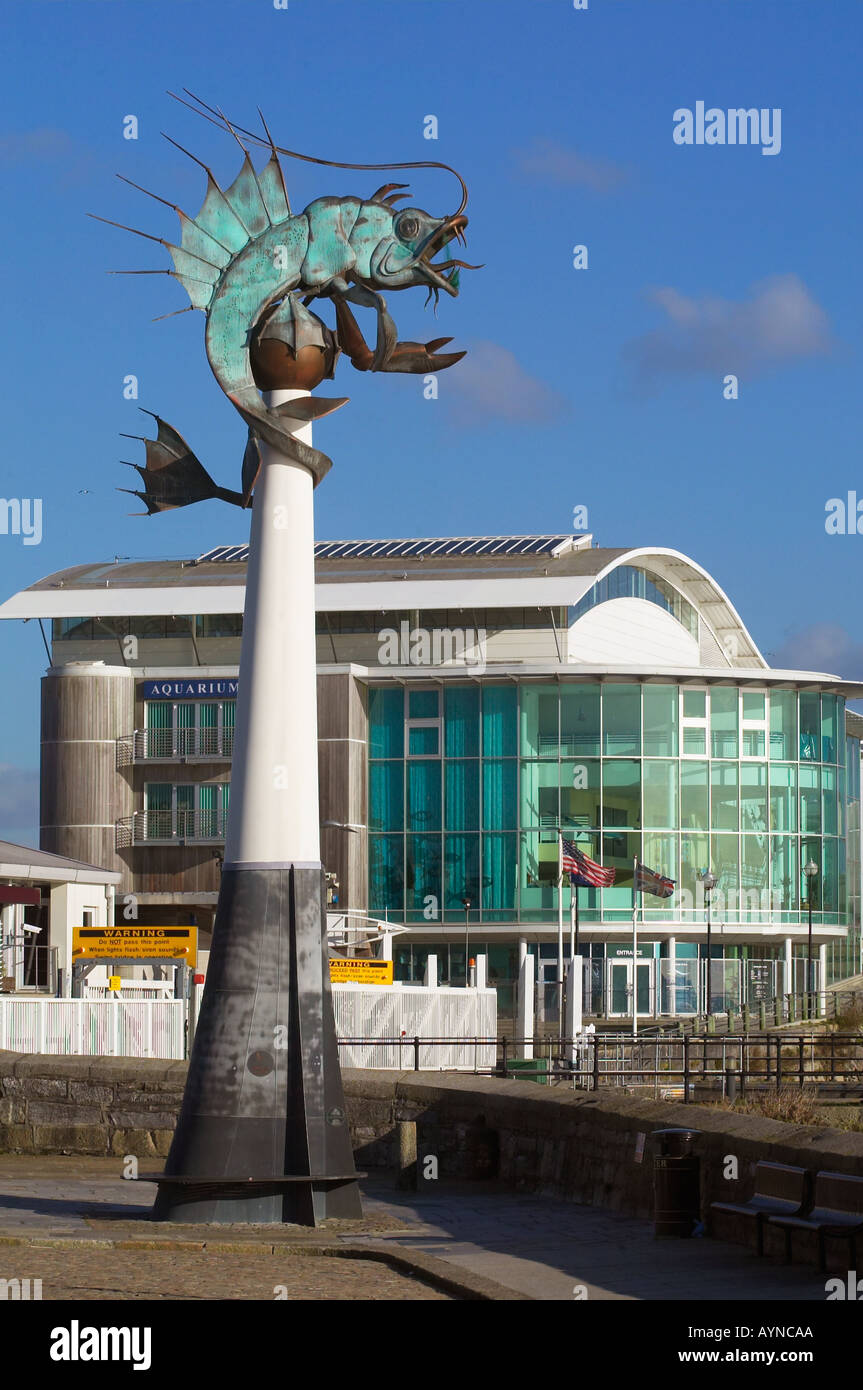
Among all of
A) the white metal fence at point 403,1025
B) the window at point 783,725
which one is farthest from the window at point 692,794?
the white metal fence at point 403,1025

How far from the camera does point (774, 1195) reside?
43.1 ft

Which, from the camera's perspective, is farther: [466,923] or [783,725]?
[783,725]

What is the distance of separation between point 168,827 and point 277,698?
52093 millimetres

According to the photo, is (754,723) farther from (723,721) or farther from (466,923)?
(466,923)

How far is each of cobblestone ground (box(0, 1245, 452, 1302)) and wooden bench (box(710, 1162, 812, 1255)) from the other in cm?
216

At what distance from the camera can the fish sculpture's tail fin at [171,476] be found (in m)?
17.1

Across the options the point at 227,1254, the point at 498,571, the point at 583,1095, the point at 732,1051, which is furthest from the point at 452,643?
the point at 227,1254

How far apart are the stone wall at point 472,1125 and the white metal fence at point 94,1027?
2.33 m

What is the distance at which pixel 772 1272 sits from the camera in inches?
482

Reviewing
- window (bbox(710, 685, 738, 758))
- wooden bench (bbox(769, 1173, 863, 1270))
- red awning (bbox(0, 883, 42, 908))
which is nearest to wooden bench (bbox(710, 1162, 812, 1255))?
wooden bench (bbox(769, 1173, 863, 1270))

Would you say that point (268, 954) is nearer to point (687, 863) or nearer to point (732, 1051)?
point (732, 1051)

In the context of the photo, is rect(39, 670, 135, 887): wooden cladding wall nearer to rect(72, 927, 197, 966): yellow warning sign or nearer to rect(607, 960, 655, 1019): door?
rect(607, 960, 655, 1019): door

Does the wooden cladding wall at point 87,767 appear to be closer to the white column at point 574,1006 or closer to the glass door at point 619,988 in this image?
the glass door at point 619,988

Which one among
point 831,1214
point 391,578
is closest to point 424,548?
point 391,578
